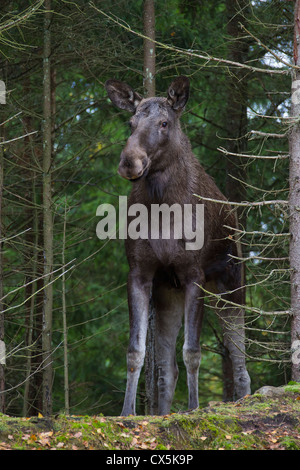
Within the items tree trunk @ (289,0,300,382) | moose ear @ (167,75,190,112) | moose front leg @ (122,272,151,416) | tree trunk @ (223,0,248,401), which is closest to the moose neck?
moose ear @ (167,75,190,112)

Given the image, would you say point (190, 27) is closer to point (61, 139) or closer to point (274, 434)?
point (61, 139)

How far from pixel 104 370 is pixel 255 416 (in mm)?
9785

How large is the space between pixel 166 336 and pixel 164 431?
3375 mm

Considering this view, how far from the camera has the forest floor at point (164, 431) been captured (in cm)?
571

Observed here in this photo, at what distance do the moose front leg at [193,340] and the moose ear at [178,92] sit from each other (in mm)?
2240

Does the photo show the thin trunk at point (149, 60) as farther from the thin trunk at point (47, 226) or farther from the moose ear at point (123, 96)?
the thin trunk at point (47, 226)

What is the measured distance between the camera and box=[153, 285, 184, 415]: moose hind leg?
9.38 metres

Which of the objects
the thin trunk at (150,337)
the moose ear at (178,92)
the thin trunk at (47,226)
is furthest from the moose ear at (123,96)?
the thin trunk at (47,226)

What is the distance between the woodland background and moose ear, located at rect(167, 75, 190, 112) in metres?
0.68

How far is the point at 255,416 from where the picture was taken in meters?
6.55
